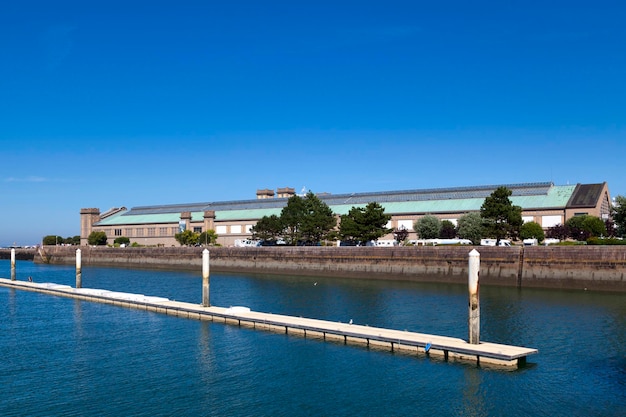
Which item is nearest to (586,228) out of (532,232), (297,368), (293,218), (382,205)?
(532,232)

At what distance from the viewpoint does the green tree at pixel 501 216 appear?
277ft

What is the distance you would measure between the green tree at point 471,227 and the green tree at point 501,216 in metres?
12.0

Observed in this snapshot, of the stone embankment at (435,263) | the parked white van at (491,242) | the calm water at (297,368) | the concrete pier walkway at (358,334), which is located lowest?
the calm water at (297,368)

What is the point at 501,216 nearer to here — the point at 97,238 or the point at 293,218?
the point at 293,218

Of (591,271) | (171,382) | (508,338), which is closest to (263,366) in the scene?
(171,382)

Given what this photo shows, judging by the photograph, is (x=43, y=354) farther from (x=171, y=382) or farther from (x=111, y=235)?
(x=111, y=235)

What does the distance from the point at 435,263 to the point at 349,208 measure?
59.8 m

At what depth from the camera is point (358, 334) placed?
35.5 m

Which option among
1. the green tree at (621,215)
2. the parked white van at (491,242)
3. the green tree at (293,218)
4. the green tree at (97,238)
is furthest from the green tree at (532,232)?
the green tree at (97,238)

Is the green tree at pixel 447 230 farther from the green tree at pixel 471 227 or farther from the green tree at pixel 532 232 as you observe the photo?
the green tree at pixel 532 232

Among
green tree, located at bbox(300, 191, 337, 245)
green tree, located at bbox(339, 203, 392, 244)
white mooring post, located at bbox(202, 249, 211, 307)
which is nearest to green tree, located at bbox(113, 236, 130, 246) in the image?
green tree, located at bbox(300, 191, 337, 245)

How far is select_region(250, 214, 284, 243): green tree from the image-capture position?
119569 millimetres

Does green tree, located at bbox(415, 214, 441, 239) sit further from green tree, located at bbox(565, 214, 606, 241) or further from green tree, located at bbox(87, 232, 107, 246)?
green tree, located at bbox(87, 232, 107, 246)

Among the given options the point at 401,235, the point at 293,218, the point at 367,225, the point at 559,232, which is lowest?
the point at 401,235
